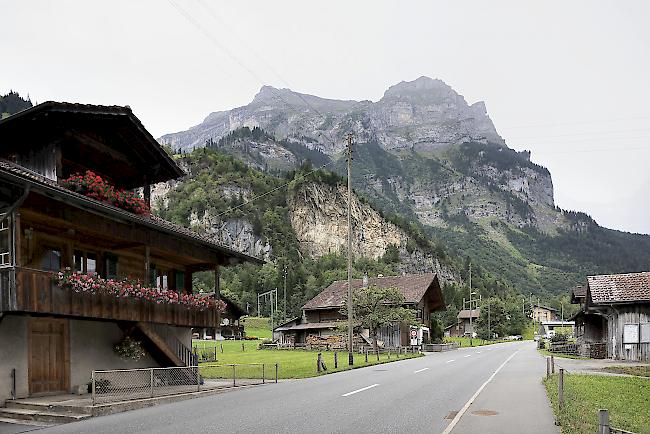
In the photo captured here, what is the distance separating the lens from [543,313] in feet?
568

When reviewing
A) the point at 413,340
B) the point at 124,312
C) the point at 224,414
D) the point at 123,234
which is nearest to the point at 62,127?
the point at 123,234

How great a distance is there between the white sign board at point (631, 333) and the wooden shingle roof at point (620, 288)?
165 centimetres

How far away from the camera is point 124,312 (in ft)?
66.0

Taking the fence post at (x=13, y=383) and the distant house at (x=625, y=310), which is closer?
the fence post at (x=13, y=383)

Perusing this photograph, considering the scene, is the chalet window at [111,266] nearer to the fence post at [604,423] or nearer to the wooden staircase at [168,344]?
the wooden staircase at [168,344]

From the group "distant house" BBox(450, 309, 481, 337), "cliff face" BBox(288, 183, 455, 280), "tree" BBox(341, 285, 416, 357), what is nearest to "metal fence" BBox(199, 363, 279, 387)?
"tree" BBox(341, 285, 416, 357)

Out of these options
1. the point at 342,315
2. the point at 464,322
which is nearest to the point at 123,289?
the point at 342,315

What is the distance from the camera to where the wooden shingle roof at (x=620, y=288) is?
3628cm

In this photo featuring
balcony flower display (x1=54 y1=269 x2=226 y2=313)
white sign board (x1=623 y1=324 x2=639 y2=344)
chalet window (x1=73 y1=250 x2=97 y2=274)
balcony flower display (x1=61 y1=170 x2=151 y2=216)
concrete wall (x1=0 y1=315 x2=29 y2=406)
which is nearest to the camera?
concrete wall (x1=0 y1=315 x2=29 y2=406)

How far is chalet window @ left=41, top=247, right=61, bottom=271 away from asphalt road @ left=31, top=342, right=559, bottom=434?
5684 mm

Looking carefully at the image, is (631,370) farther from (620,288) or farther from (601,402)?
(601,402)

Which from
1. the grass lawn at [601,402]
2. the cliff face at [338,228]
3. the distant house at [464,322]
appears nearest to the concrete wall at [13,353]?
the grass lawn at [601,402]

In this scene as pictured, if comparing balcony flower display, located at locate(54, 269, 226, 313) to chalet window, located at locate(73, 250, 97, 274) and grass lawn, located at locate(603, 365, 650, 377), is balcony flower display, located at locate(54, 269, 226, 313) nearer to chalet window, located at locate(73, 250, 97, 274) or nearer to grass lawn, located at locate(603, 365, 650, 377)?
chalet window, located at locate(73, 250, 97, 274)

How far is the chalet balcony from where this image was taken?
1603 cm
